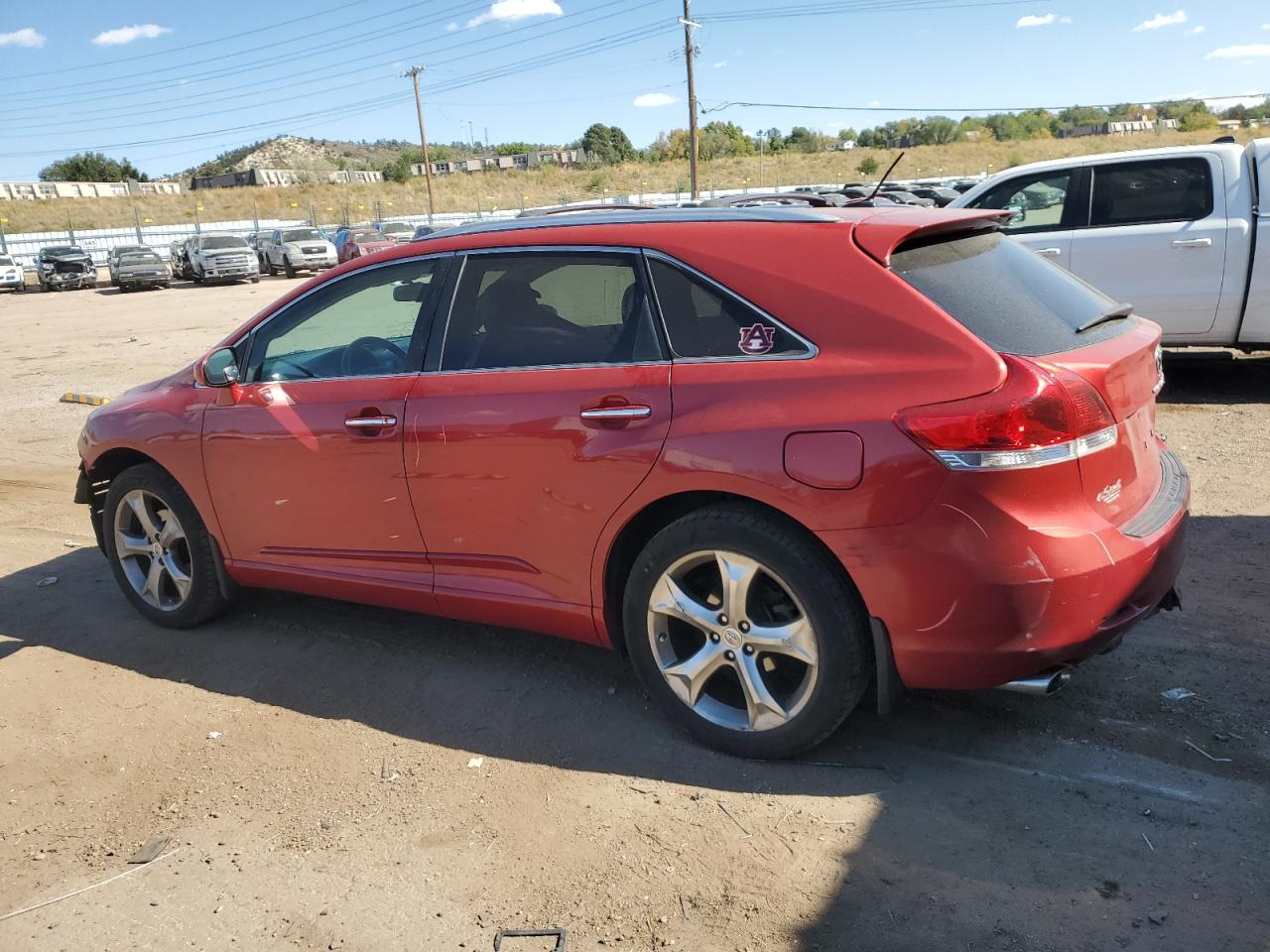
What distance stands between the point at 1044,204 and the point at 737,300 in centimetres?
646

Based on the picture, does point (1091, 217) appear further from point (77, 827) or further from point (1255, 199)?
point (77, 827)

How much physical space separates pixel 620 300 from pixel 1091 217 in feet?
20.9

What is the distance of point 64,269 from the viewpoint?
36.2m

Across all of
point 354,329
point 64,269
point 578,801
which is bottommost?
point 578,801

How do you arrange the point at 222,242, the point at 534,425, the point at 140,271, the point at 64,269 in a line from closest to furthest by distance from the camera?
the point at 534,425
the point at 140,271
the point at 222,242
the point at 64,269

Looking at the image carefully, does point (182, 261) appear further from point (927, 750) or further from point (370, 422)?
point (927, 750)

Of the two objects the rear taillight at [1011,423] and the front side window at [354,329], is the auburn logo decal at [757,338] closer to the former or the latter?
the rear taillight at [1011,423]

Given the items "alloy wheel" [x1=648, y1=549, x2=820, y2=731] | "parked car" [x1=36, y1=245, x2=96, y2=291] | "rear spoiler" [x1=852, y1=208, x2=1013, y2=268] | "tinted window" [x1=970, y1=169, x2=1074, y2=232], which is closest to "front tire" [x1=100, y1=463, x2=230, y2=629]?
"alloy wheel" [x1=648, y1=549, x2=820, y2=731]

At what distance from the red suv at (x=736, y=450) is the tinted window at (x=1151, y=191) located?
537cm

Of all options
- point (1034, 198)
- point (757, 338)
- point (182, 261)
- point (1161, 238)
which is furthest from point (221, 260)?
point (757, 338)

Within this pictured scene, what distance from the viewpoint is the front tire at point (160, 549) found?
186 inches

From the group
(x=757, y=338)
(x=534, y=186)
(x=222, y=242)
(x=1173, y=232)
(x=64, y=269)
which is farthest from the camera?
(x=534, y=186)

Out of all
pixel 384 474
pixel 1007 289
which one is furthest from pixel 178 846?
pixel 1007 289

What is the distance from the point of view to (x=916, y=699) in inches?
146
